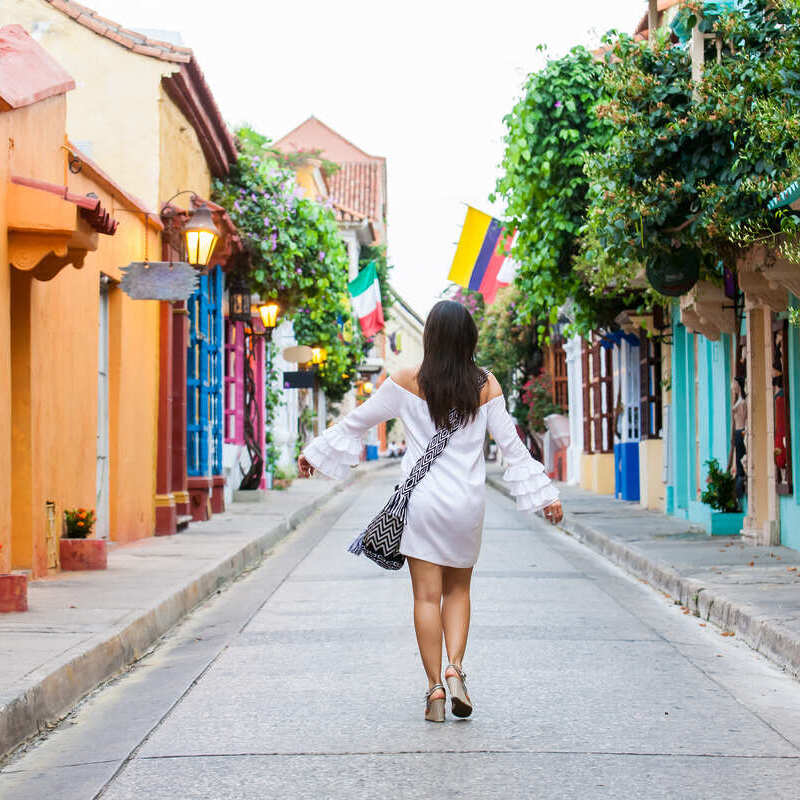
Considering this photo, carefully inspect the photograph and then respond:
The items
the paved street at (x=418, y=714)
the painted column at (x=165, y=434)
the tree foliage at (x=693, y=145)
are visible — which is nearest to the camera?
the paved street at (x=418, y=714)

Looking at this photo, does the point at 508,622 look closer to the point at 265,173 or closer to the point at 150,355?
the point at 150,355

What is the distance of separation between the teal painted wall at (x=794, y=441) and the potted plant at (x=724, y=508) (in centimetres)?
178

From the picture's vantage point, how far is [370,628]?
9164mm

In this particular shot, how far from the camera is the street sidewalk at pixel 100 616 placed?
6.35 metres

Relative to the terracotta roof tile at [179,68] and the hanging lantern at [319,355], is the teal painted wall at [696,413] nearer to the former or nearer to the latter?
the terracotta roof tile at [179,68]

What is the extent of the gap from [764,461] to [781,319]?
1.74 meters

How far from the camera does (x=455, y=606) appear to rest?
6203 mm

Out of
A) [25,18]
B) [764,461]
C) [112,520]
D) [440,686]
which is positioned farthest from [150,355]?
[440,686]

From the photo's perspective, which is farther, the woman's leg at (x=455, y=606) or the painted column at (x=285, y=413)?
the painted column at (x=285, y=413)

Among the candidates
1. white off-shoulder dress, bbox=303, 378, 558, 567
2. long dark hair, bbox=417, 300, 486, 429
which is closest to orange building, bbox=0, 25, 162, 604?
white off-shoulder dress, bbox=303, 378, 558, 567

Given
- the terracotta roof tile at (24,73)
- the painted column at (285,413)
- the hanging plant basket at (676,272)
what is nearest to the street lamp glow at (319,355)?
the painted column at (285,413)

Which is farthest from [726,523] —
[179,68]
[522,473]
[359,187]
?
[359,187]

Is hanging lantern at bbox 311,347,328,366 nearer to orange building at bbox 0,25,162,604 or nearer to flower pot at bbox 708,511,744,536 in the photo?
orange building at bbox 0,25,162,604

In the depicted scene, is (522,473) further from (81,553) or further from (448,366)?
(81,553)
